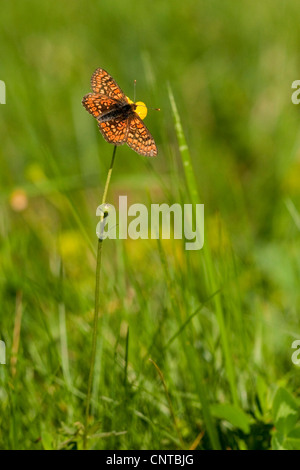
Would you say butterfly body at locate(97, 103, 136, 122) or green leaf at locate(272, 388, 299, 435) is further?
green leaf at locate(272, 388, 299, 435)

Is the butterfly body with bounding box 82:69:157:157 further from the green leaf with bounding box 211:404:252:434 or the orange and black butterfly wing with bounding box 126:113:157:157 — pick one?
the green leaf with bounding box 211:404:252:434

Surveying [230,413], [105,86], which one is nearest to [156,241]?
[230,413]

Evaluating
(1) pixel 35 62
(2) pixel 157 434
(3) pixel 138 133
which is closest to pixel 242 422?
(2) pixel 157 434

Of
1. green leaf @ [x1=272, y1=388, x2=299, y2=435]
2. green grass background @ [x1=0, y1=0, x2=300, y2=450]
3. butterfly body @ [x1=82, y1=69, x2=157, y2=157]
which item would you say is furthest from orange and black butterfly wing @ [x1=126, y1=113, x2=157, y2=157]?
green leaf @ [x1=272, y1=388, x2=299, y2=435]

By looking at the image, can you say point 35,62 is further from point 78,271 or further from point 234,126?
point 78,271

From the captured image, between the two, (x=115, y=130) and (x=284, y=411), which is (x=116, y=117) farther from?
(x=284, y=411)

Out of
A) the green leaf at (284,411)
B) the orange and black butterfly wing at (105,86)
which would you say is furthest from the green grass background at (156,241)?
the orange and black butterfly wing at (105,86)
